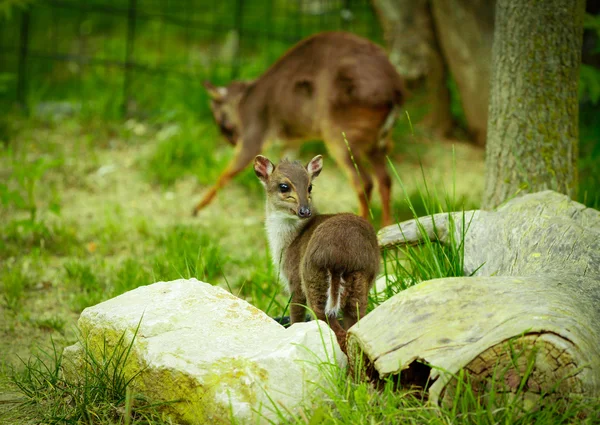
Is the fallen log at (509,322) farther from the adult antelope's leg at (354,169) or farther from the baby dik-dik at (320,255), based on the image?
the adult antelope's leg at (354,169)

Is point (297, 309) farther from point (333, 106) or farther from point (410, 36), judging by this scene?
point (410, 36)

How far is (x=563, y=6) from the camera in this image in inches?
182

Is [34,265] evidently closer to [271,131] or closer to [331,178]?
[271,131]

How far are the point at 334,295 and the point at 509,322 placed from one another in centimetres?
100

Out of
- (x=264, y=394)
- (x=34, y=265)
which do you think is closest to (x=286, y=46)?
(x=34, y=265)

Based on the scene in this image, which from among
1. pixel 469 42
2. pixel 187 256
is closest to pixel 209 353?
pixel 187 256

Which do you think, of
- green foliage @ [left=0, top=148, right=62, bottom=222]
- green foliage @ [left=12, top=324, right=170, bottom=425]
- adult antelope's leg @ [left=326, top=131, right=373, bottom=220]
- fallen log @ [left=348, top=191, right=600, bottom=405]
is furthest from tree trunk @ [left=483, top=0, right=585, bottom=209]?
green foliage @ [left=0, top=148, right=62, bottom=222]

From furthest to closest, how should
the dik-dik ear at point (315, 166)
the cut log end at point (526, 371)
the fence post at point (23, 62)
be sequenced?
the fence post at point (23, 62)
the dik-dik ear at point (315, 166)
the cut log end at point (526, 371)

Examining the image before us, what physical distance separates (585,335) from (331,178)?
5.74 meters

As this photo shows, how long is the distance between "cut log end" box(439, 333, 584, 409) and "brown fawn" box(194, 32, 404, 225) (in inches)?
150

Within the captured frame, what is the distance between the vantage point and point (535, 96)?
15.6ft

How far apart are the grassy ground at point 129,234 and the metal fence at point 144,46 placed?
2.15 feet

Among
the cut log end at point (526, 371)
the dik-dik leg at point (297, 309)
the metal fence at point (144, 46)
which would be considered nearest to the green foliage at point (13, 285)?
the dik-dik leg at point (297, 309)

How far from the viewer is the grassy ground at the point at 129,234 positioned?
324 centimetres
